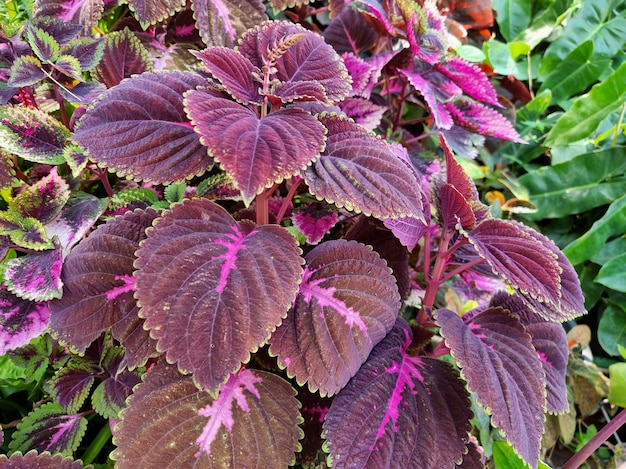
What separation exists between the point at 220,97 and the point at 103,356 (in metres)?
0.42

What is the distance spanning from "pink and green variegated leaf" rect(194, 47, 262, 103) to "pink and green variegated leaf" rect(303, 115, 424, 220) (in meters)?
0.10

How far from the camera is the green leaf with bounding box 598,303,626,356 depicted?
1383mm

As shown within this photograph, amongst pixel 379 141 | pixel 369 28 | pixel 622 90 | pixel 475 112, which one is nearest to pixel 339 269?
pixel 379 141

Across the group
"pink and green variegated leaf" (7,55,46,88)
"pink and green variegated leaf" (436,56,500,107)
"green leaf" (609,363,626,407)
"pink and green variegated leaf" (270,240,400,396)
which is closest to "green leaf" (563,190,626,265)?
"green leaf" (609,363,626,407)

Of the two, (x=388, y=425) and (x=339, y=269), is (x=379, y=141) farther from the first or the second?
(x=388, y=425)

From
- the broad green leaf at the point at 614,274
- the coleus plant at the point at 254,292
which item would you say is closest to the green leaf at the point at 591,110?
the broad green leaf at the point at 614,274

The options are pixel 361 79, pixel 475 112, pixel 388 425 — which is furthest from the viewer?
pixel 475 112

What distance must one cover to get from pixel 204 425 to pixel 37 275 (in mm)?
295

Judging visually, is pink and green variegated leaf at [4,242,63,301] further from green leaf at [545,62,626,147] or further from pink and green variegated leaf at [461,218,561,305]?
green leaf at [545,62,626,147]

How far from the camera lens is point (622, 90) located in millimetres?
1421

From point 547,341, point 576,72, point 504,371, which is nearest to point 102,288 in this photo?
point 504,371

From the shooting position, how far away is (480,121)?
110 cm

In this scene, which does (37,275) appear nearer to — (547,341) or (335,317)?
(335,317)

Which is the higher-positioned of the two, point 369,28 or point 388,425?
point 369,28
